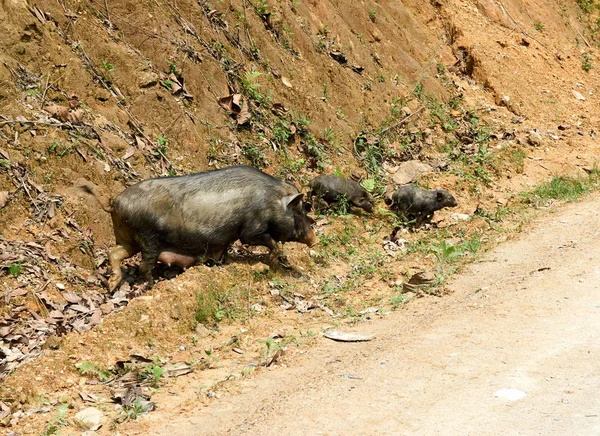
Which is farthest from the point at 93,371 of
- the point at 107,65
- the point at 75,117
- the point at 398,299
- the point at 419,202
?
the point at 419,202

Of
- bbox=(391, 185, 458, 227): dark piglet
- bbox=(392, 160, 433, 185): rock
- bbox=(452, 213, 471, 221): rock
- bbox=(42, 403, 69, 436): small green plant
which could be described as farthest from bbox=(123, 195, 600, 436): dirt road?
bbox=(392, 160, 433, 185): rock

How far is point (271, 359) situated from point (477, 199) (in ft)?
23.9

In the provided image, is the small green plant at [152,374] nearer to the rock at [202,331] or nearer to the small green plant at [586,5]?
the rock at [202,331]

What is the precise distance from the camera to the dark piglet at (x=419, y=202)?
40.2 ft

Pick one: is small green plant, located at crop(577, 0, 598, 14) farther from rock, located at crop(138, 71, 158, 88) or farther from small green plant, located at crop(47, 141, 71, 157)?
small green plant, located at crop(47, 141, 71, 157)

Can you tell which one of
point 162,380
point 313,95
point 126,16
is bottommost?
point 162,380

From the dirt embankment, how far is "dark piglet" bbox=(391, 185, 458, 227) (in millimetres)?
343

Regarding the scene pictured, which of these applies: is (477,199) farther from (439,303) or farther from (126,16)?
(126,16)

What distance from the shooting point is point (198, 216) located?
9.06 metres

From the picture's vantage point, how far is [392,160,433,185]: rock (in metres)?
13.6

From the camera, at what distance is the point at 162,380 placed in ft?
23.2

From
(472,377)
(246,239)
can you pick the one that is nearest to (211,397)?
(472,377)

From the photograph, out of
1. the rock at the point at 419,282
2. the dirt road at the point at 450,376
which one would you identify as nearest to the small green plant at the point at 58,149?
the dirt road at the point at 450,376

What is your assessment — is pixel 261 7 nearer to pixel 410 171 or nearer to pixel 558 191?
pixel 410 171
